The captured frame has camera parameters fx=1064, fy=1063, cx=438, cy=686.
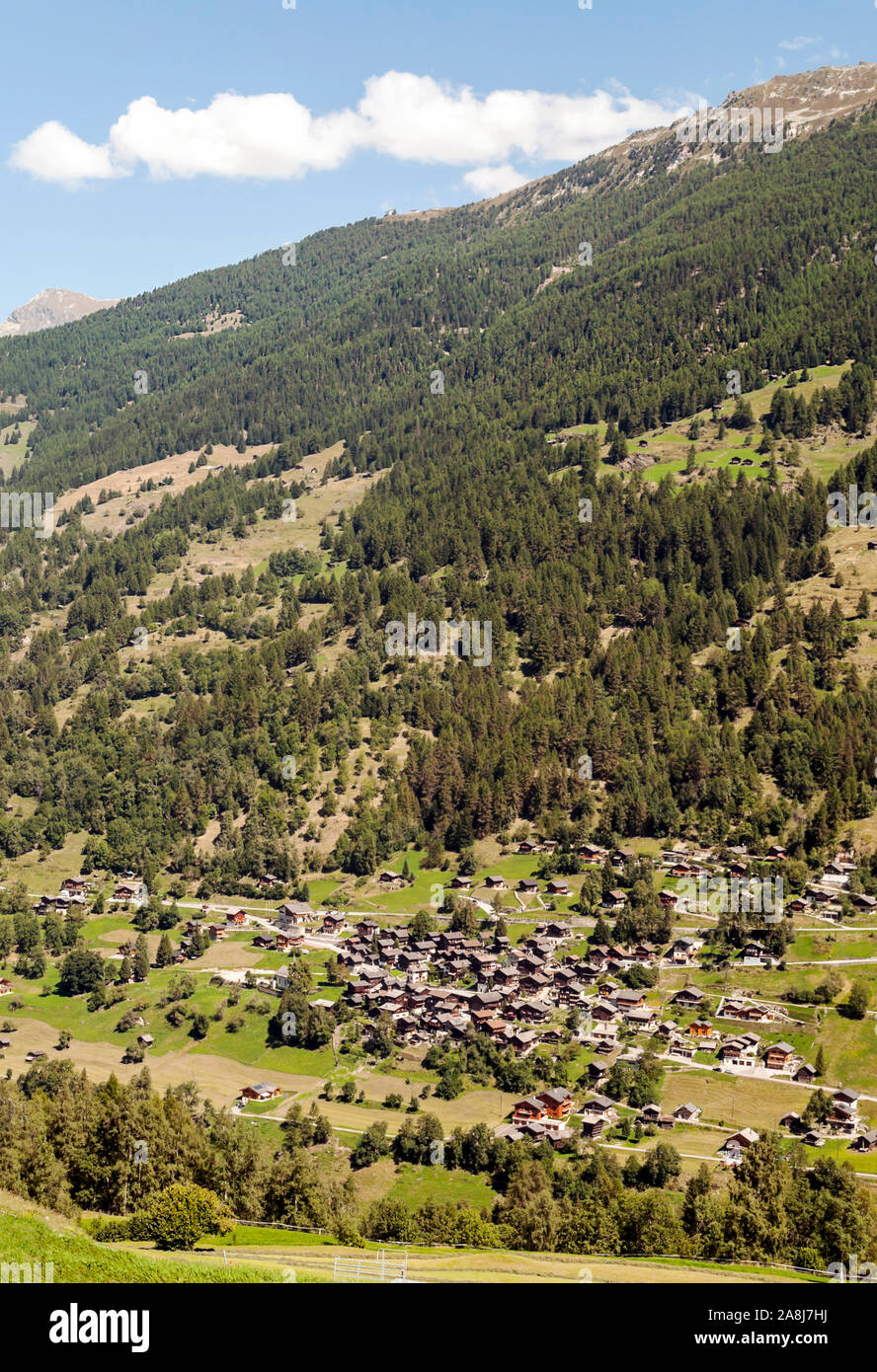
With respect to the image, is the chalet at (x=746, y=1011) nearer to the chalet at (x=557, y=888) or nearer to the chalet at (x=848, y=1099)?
the chalet at (x=848, y=1099)

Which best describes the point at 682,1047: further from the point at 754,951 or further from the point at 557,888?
the point at 557,888

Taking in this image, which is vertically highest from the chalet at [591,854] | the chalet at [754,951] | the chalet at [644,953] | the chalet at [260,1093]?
the chalet at [591,854]

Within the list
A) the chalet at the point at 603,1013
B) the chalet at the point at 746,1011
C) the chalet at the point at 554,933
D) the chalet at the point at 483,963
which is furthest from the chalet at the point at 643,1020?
the chalet at the point at 554,933

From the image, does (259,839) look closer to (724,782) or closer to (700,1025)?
(724,782)

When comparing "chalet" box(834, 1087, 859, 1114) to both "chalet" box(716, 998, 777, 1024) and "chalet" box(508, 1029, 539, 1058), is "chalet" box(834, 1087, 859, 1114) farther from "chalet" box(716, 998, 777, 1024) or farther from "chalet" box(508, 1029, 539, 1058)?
"chalet" box(508, 1029, 539, 1058)
